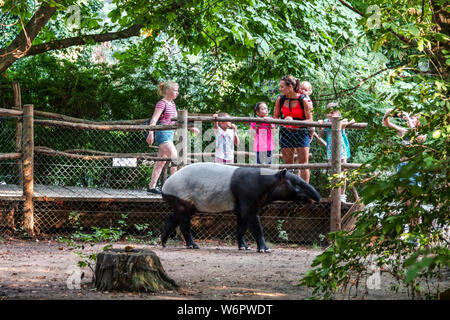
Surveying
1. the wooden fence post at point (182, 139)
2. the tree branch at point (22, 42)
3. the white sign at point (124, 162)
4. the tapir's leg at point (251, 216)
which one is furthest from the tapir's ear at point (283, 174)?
the tree branch at point (22, 42)

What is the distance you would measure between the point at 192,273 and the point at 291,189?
2.14 m

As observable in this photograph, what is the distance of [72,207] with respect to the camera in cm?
897

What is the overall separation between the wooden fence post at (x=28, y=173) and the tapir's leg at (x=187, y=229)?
2221 millimetres

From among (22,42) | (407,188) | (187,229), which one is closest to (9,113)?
(22,42)

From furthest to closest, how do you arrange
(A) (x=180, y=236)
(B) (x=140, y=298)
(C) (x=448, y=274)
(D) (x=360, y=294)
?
(A) (x=180, y=236) < (C) (x=448, y=274) < (D) (x=360, y=294) < (B) (x=140, y=298)

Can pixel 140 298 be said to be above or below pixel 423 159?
below

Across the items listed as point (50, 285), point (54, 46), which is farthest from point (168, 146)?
point (50, 285)

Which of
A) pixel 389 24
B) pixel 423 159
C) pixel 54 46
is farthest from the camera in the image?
pixel 54 46

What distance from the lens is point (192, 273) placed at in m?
6.01

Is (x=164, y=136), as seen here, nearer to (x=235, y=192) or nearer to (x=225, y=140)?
(x=225, y=140)

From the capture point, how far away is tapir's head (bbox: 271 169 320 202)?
7672 mm

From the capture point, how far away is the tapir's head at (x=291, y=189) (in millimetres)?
7672

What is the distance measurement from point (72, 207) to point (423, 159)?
6798 mm
